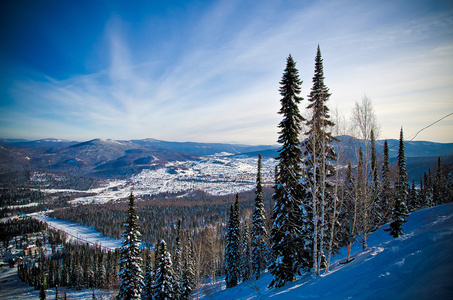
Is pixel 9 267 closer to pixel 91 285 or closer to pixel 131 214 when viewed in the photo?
pixel 91 285

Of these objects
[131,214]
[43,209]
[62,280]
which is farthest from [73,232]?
[131,214]

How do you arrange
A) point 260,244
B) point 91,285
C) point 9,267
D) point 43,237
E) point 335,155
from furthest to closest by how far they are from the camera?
point 43,237 < point 9,267 < point 91,285 < point 260,244 < point 335,155

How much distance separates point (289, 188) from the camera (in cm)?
1462

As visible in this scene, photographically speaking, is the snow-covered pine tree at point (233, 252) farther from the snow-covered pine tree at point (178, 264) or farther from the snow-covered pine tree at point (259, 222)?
the snow-covered pine tree at point (178, 264)

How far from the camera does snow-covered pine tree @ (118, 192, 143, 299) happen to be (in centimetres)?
2169

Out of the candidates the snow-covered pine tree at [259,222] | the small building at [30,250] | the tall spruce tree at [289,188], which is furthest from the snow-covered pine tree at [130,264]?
the small building at [30,250]

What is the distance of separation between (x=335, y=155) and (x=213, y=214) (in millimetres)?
123366

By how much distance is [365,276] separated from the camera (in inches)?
304

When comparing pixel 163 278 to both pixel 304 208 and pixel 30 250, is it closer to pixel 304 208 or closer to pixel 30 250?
pixel 304 208

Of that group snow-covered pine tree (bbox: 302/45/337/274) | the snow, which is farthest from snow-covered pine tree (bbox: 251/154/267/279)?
the snow

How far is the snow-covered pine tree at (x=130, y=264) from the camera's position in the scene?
21688mm

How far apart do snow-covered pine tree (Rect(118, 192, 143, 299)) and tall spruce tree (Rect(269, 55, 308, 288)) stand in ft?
51.3

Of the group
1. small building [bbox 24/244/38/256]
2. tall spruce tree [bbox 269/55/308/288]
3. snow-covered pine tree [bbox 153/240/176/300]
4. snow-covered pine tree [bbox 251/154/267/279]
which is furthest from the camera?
small building [bbox 24/244/38/256]

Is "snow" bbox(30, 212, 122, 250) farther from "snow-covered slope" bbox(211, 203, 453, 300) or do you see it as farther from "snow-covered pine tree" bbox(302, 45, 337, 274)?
"snow-covered slope" bbox(211, 203, 453, 300)
